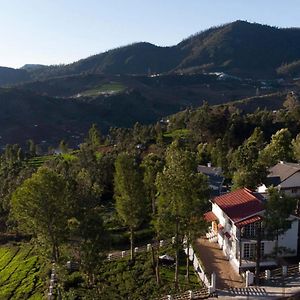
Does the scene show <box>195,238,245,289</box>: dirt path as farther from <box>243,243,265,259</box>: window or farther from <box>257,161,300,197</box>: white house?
<box>257,161,300,197</box>: white house

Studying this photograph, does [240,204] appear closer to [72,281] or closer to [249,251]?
[249,251]

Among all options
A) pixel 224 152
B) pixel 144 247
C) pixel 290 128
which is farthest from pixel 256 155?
pixel 290 128

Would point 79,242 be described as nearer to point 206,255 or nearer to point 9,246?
point 206,255

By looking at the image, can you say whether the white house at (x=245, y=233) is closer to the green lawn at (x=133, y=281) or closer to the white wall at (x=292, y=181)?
the green lawn at (x=133, y=281)

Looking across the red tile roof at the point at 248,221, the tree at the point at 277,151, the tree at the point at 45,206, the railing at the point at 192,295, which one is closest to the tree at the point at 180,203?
the railing at the point at 192,295

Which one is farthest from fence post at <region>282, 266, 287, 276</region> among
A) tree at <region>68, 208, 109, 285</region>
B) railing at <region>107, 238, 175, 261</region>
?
tree at <region>68, 208, 109, 285</region>

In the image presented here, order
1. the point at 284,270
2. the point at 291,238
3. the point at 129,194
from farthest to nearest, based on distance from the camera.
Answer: the point at 129,194
the point at 291,238
the point at 284,270

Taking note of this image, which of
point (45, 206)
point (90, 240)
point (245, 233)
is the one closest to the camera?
point (90, 240)

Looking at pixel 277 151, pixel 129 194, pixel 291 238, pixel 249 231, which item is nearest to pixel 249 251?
pixel 249 231
